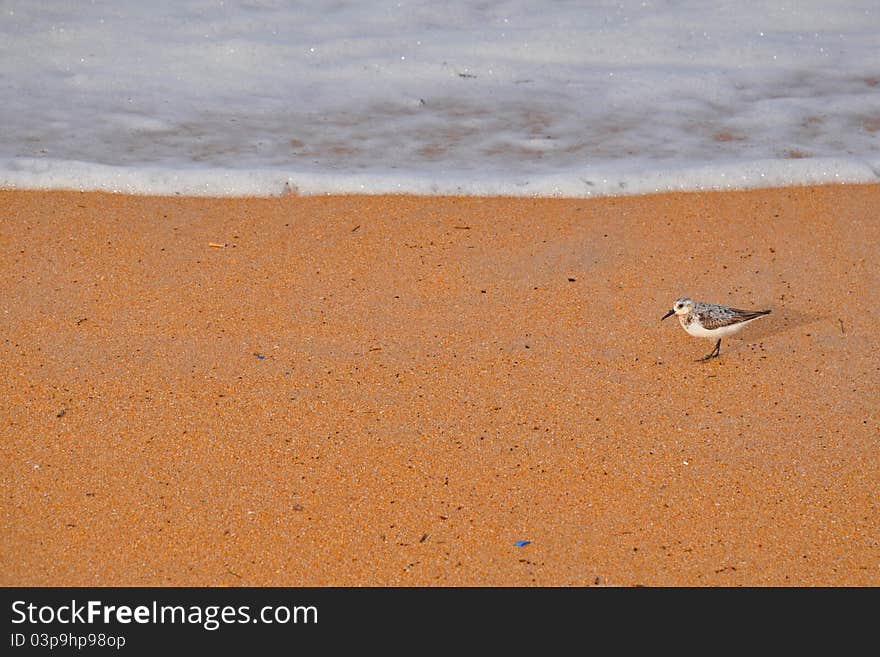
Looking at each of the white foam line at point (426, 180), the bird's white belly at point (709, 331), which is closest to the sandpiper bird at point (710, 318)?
the bird's white belly at point (709, 331)

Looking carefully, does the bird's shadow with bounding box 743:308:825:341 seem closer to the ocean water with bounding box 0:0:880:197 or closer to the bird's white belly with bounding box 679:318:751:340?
the bird's white belly with bounding box 679:318:751:340

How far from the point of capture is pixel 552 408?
4.01 meters

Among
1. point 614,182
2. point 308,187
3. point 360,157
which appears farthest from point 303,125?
point 614,182

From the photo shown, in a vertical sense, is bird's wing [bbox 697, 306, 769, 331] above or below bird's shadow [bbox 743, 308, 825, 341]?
above

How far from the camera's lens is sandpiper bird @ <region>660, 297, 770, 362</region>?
13.9 ft

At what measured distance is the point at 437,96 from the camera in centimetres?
772

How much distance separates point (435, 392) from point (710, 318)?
1.19 metres

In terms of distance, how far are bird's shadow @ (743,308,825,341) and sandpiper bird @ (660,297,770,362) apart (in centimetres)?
24

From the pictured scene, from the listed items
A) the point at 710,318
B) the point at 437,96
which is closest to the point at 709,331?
the point at 710,318

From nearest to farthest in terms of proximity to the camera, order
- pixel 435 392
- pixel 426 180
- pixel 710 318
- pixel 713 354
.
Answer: pixel 435 392 < pixel 710 318 < pixel 713 354 < pixel 426 180

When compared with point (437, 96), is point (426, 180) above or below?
below

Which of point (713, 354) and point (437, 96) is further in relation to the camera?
point (437, 96)

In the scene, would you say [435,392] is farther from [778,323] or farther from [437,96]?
[437,96]

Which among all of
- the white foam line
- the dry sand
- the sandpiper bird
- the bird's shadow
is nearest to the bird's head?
the sandpiper bird
